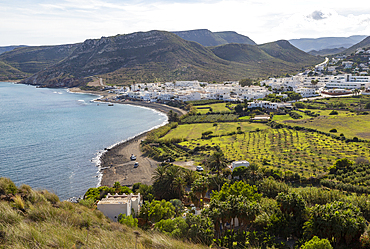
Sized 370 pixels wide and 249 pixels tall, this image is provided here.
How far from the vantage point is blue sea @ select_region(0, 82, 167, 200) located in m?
38.8

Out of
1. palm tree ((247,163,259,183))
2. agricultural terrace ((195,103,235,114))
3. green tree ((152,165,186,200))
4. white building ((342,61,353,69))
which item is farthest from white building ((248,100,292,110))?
white building ((342,61,353,69))

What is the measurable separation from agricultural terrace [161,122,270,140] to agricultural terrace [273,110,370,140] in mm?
9446

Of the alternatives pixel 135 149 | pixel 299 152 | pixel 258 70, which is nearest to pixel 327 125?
pixel 299 152

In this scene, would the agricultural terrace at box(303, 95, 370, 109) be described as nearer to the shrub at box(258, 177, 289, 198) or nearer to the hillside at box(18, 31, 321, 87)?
the shrub at box(258, 177, 289, 198)

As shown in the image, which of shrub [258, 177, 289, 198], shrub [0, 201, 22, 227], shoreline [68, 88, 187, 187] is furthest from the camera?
shoreline [68, 88, 187, 187]

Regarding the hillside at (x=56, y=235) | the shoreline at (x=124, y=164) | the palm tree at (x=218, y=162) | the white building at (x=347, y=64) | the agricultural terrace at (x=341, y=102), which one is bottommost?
the shoreline at (x=124, y=164)

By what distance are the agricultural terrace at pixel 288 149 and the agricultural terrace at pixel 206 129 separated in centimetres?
394

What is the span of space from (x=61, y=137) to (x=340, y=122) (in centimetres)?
6529

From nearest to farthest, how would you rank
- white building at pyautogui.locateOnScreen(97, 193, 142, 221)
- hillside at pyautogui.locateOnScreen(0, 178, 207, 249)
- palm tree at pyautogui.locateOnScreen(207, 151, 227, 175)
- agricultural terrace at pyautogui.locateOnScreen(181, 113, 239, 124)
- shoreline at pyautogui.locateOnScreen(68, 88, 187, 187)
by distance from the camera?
hillside at pyautogui.locateOnScreen(0, 178, 207, 249)
white building at pyautogui.locateOnScreen(97, 193, 142, 221)
palm tree at pyautogui.locateOnScreen(207, 151, 227, 175)
shoreline at pyautogui.locateOnScreen(68, 88, 187, 187)
agricultural terrace at pyautogui.locateOnScreen(181, 113, 239, 124)

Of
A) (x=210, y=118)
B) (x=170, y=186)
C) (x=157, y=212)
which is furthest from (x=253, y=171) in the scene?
(x=210, y=118)

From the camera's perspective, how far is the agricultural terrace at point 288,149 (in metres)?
36.5

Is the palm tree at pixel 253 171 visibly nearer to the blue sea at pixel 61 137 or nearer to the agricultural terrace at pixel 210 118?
the blue sea at pixel 61 137

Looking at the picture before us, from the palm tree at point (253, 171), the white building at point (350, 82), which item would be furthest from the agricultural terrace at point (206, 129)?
the white building at point (350, 82)

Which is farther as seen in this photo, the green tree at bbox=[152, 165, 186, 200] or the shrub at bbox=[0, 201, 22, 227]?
the green tree at bbox=[152, 165, 186, 200]
